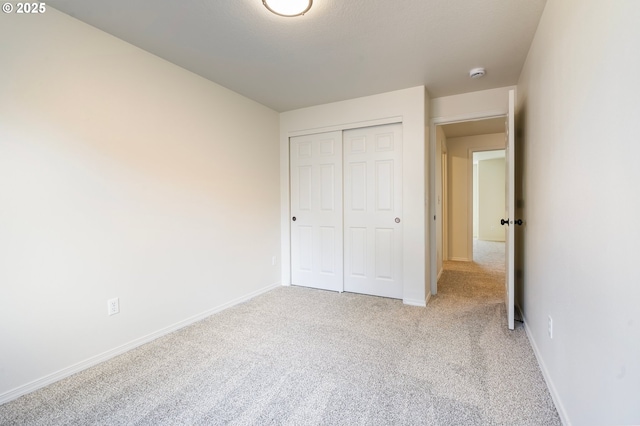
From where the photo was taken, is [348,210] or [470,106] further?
[348,210]

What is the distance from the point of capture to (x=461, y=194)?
214 inches

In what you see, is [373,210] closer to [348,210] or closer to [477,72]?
[348,210]

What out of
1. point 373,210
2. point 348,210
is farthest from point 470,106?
point 348,210

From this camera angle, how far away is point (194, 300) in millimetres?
2703

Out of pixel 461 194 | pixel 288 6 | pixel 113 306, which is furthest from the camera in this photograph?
pixel 461 194

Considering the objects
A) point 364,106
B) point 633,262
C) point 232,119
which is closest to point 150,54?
point 232,119

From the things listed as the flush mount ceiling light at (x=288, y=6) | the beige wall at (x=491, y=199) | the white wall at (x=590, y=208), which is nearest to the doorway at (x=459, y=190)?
the beige wall at (x=491, y=199)

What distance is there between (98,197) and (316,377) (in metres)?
1.95

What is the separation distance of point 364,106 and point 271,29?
1.57 m

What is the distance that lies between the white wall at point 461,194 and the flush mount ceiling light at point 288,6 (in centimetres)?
458

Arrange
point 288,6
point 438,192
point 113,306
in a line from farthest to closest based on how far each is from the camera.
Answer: point 438,192 → point 113,306 → point 288,6

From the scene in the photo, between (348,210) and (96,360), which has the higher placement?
(348,210)

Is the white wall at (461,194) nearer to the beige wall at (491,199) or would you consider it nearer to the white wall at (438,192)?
the white wall at (438,192)

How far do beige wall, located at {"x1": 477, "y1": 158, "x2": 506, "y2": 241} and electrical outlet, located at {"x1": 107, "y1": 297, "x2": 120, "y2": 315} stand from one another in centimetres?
819
